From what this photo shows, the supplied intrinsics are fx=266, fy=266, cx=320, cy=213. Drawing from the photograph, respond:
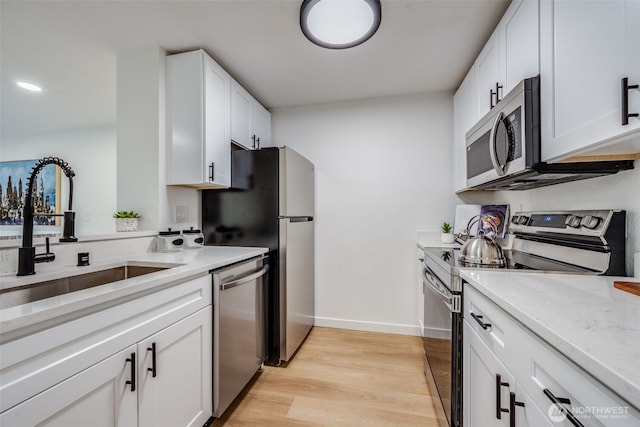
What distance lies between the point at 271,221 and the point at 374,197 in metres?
1.18

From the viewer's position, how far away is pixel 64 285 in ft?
4.11

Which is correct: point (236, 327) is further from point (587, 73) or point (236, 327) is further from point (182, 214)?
point (587, 73)

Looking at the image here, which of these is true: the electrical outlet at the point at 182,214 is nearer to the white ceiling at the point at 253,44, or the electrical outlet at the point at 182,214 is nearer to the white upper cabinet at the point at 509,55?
the white ceiling at the point at 253,44

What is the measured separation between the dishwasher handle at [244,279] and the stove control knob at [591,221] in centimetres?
176

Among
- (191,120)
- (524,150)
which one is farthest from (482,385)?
(191,120)

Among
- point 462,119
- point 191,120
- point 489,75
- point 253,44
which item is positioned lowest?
point 191,120

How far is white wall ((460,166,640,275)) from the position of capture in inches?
40.6

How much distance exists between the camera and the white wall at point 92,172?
3639 millimetres

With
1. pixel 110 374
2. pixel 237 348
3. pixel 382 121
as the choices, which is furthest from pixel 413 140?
pixel 110 374

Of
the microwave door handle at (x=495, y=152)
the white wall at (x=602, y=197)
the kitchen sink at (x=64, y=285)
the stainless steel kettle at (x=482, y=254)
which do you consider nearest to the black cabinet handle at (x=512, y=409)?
the stainless steel kettle at (x=482, y=254)

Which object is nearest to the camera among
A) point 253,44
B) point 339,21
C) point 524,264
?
point 524,264

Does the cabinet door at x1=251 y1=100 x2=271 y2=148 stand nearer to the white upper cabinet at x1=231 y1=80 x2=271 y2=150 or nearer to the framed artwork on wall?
the white upper cabinet at x1=231 y1=80 x2=271 y2=150

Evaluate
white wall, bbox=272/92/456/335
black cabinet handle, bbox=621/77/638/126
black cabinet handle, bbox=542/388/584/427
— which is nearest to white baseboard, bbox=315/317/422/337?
white wall, bbox=272/92/456/335

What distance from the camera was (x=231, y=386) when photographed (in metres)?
1.55
